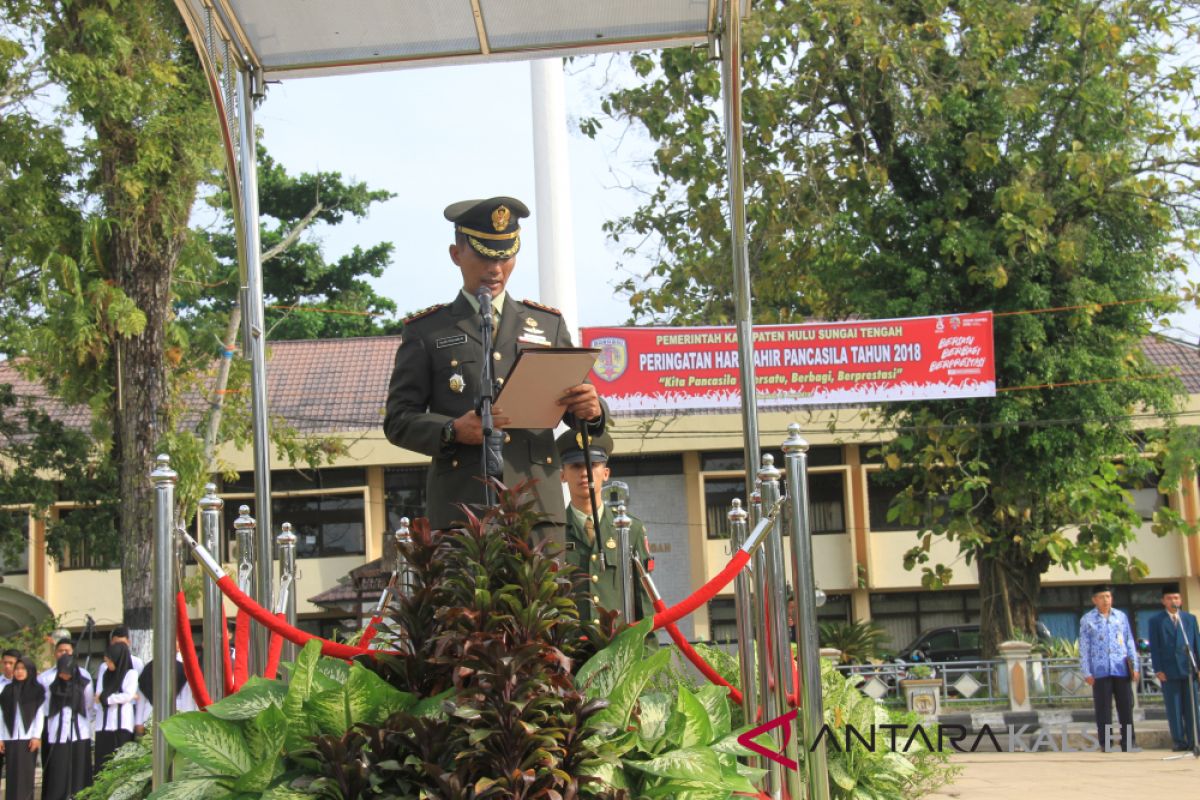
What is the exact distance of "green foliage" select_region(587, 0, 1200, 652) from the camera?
15422mm

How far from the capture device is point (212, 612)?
176 inches

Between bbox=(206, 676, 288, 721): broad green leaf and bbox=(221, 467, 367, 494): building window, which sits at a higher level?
bbox=(221, 467, 367, 494): building window

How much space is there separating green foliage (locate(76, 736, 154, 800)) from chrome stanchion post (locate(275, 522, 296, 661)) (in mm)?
657

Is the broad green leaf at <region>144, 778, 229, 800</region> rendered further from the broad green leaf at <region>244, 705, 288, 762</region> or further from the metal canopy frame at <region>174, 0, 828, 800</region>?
the metal canopy frame at <region>174, 0, 828, 800</region>

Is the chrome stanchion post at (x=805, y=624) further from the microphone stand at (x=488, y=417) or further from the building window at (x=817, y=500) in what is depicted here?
the building window at (x=817, y=500)

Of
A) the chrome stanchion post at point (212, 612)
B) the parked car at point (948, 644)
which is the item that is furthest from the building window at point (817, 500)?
the chrome stanchion post at point (212, 612)

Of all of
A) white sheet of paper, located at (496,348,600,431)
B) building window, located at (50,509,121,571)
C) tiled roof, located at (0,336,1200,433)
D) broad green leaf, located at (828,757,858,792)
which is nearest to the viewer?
white sheet of paper, located at (496,348,600,431)

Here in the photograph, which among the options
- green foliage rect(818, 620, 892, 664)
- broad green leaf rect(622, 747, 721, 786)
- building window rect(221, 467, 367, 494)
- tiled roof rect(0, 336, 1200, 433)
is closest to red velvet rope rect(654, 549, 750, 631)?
broad green leaf rect(622, 747, 721, 786)

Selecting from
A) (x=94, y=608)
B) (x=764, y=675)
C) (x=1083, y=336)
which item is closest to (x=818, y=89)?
(x=1083, y=336)

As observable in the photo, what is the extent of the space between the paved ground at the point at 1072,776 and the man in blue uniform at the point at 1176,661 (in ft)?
1.04

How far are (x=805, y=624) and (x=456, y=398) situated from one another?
1327mm

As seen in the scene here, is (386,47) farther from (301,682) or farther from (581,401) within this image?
(301,682)

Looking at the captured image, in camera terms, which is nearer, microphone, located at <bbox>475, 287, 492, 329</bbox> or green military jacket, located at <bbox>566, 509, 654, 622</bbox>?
microphone, located at <bbox>475, 287, 492, 329</bbox>

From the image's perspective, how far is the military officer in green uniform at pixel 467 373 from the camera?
4.35 metres
